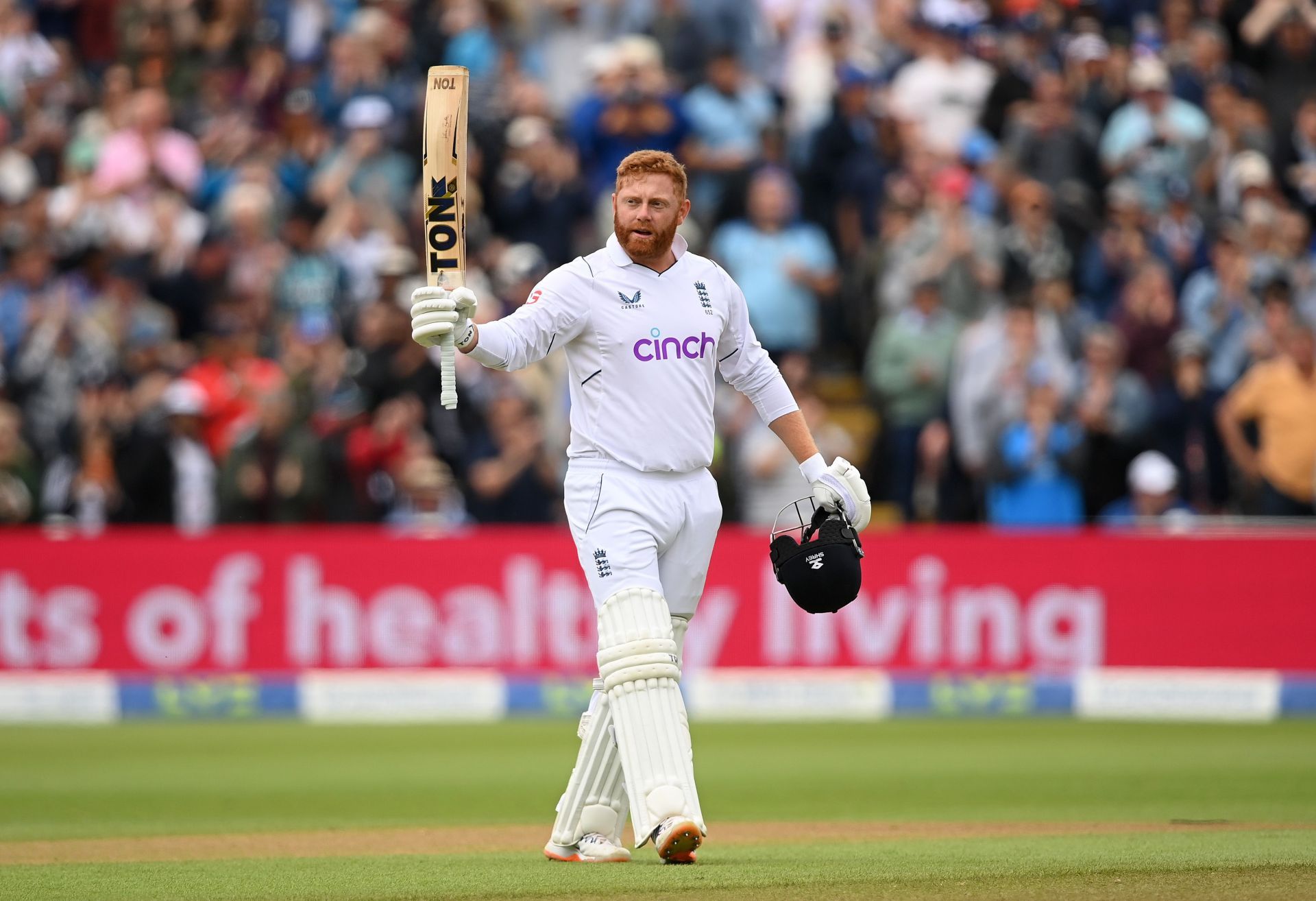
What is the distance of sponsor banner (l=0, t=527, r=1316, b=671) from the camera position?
13.1 meters

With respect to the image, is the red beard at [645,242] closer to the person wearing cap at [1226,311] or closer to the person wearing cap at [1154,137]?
the person wearing cap at [1226,311]

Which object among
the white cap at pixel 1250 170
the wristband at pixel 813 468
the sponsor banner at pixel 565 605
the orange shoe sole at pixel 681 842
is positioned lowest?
the orange shoe sole at pixel 681 842

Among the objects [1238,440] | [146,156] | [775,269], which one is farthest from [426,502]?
[1238,440]

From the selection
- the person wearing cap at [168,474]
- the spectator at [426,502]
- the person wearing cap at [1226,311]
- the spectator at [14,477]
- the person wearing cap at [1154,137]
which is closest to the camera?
the spectator at [426,502]

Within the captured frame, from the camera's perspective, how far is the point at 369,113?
15.8m

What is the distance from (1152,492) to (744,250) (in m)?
3.43

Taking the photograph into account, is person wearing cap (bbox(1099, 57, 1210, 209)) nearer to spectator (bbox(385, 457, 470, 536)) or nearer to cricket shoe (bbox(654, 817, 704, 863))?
spectator (bbox(385, 457, 470, 536))

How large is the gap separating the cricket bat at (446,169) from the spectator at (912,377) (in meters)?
7.78

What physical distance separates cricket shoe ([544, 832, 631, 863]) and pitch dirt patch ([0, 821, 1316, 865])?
62 cm

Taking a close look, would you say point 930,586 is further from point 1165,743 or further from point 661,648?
point 661,648

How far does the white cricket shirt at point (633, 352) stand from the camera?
665 cm

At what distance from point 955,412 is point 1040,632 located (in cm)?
168

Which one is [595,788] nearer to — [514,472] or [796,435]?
[796,435]

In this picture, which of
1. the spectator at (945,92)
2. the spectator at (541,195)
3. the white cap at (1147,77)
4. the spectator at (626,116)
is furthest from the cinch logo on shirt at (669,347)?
the spectator at (945,92)
